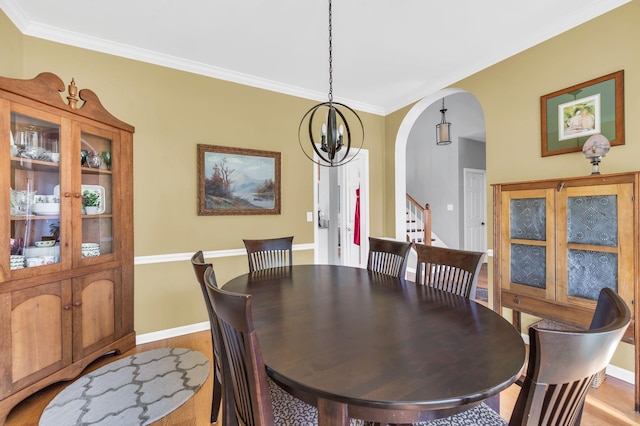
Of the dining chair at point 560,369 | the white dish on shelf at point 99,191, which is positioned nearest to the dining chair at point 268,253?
the white dish on shelf at point 99,191

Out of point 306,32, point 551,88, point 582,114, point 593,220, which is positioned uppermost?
point 306,32

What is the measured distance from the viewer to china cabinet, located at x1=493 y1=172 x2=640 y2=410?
1688mm

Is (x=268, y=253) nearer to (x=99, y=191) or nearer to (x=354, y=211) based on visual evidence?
(x=99, y=191)

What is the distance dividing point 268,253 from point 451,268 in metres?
1.47

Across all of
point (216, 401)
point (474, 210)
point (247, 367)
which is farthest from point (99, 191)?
point (474, 210)

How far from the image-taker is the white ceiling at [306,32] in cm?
Answer: 208

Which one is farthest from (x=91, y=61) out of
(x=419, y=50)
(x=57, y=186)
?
(x=419, y=50)

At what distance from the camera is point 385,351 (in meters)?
0.95

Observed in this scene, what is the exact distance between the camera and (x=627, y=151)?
1954 millimetres

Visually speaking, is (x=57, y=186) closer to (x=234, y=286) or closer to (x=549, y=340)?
(x=234, y=286)

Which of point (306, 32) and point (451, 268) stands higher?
point (306, 32)

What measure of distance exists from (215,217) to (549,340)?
2916 millimetres

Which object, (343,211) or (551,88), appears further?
(343,211)

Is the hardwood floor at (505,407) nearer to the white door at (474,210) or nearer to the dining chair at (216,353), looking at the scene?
the dining chair at (216,353)
